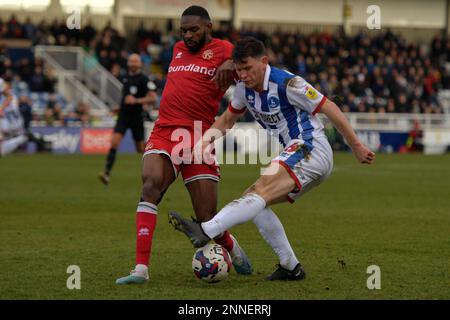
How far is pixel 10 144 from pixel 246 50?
2069cm

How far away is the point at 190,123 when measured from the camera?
8.11m

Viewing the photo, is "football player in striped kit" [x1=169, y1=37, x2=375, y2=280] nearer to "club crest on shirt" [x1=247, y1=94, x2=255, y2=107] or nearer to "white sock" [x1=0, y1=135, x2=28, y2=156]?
"club crest on shirt" [x1=247, y1=94, x2=255, y2=107]

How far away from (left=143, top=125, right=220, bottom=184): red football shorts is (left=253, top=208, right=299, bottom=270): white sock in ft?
2.20

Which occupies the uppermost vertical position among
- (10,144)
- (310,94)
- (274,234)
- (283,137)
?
(310,94)

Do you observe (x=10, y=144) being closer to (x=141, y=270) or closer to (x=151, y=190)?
(x=151, y=190)

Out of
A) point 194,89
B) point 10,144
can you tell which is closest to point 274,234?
point 194,89

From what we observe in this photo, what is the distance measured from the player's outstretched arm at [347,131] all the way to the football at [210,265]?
1353 millimetres

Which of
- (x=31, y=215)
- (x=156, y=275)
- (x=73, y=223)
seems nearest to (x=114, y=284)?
(x=156, y=275)

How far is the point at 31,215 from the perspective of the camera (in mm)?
12898

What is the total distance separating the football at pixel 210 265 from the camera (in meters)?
7.48

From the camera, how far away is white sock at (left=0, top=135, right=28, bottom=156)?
26541mm

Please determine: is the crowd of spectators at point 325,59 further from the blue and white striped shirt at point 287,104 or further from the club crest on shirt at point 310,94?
the club crest on shirt at point 310,94

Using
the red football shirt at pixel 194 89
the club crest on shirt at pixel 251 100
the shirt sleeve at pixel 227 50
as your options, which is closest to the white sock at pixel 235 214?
the club crest on shirt at pixel 251 100

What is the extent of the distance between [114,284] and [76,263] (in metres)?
1.31
